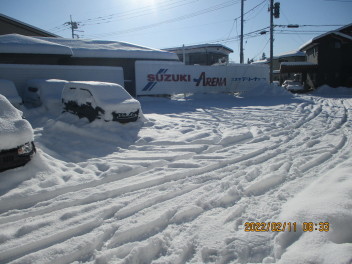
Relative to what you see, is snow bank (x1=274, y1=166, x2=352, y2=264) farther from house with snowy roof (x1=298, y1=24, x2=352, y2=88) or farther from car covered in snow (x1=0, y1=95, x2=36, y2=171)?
house with snowy roof (x1=298, y1=24, x2=352, y2=88)

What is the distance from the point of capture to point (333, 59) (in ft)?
89.6

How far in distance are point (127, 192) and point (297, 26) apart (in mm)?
26870

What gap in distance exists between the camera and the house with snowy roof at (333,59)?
26672 mm

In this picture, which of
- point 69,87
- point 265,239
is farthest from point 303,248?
point 69,87

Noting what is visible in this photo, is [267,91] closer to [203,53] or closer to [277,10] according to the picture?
[277,10]

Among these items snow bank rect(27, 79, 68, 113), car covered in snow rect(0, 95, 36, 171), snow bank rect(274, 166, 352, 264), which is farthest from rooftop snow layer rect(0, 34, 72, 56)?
snow bank rect(274, 166, 352, 264)

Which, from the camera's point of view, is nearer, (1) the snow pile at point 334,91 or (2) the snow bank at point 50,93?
(2) the snow bank at point 50,93

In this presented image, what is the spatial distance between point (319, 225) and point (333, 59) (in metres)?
31.7

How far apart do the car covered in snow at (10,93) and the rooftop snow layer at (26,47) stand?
4.98 meters

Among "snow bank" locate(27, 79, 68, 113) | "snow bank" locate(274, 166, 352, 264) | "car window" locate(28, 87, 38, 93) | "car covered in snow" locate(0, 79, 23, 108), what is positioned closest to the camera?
"snow bank" locate(274, 166, 352, 264)

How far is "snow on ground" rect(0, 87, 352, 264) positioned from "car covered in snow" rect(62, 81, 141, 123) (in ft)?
5.33

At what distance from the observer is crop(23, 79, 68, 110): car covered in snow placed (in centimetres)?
1013
